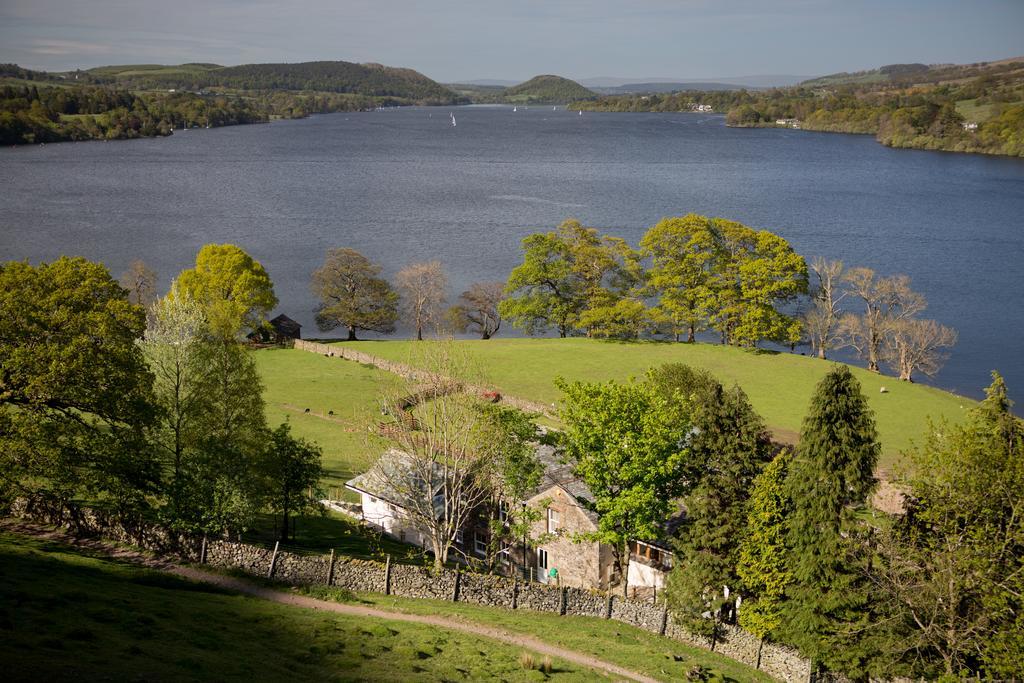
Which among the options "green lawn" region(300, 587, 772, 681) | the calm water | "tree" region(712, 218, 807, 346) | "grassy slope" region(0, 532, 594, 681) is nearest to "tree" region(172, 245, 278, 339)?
the calm water

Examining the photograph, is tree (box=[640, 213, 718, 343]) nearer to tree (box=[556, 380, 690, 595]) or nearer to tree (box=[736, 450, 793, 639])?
tree (box=[556, 380, 690, 595])

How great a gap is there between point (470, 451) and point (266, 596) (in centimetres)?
1001

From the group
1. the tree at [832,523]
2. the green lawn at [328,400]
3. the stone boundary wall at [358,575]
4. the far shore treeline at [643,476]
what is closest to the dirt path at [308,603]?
the stone boundary wall at [358,575]

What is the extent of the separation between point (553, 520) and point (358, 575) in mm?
10053

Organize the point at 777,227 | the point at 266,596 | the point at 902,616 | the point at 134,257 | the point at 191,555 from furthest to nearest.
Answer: the point at 777,227, the point at 134,257, the point at 191,555, the point at 266,596, the point at 902,616

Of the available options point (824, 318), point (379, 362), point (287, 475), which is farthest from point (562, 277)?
point (287, 475)

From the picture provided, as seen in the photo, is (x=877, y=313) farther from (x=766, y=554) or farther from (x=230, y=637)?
(x=230, y=637)

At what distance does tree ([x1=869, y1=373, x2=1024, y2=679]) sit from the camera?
24.7 meters

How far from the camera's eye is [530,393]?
58.6 m

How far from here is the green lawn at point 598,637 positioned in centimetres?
2645

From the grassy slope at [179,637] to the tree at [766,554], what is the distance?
7.41 metres

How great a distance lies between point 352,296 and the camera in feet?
272

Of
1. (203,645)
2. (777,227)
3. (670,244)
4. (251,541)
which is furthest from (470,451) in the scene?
(777,227)

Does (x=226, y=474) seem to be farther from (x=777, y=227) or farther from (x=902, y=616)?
(x=777, y=227)
